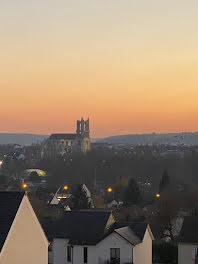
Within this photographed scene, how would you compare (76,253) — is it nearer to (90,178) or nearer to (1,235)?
(1,235)

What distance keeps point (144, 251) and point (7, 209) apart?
15.9m

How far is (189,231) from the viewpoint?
35.6 metres

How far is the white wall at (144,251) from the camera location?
32906 millimetres

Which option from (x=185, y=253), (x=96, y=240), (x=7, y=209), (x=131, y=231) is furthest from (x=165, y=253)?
(x=7, y=209)

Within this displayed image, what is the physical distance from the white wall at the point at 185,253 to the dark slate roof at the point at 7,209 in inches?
687

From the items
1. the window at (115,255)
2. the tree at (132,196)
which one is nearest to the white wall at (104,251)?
the window at (115,255)

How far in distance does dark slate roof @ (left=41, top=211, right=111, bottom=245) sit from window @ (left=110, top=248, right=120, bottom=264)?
3.09ft

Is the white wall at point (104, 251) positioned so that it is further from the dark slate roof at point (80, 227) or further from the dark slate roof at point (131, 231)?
the dark slate roof at point (80, 227)

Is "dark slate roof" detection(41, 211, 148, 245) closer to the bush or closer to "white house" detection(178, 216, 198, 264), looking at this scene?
"white house" detection(178, 216, 198, 264)

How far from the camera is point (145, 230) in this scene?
34000 mm

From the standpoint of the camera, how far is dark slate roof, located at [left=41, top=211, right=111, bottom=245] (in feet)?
109

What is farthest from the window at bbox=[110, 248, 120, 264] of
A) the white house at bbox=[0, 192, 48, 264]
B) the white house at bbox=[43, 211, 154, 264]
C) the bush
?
the white house at bbox=[0, 192, 48, 264]

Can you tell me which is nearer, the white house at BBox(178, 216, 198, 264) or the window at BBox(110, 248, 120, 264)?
the window at BBox(110, 248, 120, 264)

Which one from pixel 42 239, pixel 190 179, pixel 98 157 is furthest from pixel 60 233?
pixel 98 157
